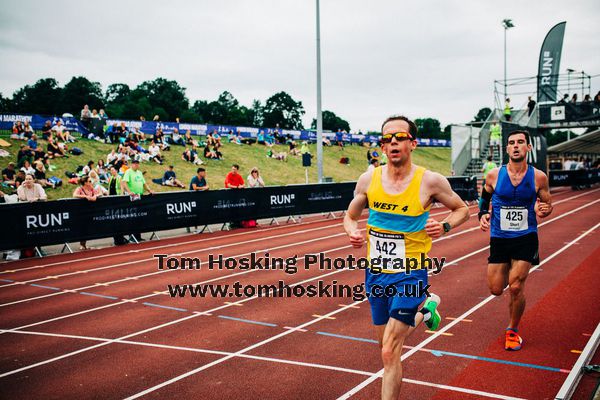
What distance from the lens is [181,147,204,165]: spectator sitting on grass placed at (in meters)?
31.0

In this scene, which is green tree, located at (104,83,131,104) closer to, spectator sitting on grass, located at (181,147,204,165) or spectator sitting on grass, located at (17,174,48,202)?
spectator sitting on grass, located at (181,147,204,165)

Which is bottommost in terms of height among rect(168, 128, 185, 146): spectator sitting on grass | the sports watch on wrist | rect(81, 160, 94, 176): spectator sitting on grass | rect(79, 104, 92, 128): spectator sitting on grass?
the sports watch on wrist

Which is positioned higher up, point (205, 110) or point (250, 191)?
point (205, 110)

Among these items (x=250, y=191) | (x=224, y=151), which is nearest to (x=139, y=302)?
(x=250, y=191)

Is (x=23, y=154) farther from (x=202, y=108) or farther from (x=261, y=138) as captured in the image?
(x=202, y=108)

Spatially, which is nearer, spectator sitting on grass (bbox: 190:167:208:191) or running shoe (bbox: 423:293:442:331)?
running shoe (bbox: 423:293:442:331)

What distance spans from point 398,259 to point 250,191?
13.8 meters

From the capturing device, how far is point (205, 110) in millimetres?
119438

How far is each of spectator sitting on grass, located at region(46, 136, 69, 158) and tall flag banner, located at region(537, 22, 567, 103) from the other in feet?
92.3

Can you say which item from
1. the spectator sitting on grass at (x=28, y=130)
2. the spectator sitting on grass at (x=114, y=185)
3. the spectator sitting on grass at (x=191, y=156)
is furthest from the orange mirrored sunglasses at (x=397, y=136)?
the spectator sitting on grass at (x=191, y=156)

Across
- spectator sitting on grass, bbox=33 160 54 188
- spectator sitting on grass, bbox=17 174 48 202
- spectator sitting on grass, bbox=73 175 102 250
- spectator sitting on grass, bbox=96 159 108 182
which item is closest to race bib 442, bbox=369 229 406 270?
spectator sitting on grass, bbox=73 175 102 250

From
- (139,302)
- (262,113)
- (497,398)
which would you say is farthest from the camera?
(262,113)

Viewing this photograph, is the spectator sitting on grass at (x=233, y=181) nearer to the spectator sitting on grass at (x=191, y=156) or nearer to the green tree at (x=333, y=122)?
the spectator sitting on grass at (x=191, y=156)

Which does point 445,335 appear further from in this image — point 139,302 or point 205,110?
point 205,110
